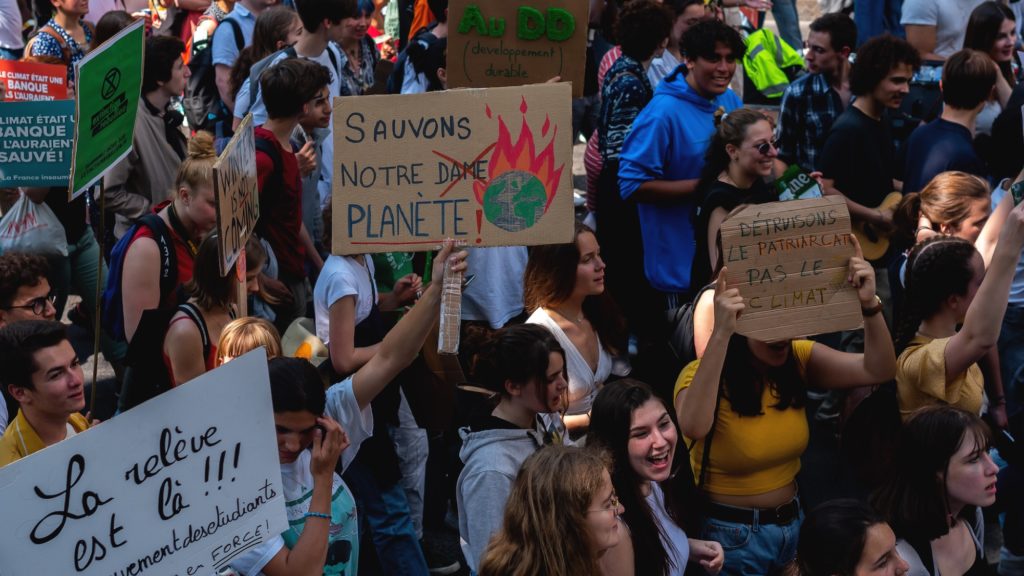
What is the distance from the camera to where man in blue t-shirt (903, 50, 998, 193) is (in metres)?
6.07

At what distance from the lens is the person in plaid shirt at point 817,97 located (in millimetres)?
6992

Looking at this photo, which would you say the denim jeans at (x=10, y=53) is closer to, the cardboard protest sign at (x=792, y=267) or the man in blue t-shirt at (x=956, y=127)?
the man in blue t-shirt at (x=956, y=127)

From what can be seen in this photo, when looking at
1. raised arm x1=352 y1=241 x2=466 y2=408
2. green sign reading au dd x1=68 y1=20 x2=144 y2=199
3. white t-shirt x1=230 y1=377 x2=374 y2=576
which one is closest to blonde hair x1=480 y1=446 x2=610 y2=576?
white t-shirt x1=230 y1=377 x2=374 y2=576

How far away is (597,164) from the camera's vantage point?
677 cm

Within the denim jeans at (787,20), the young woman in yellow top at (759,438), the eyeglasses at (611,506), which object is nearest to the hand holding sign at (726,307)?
the young woman in yellow top at (759,438)

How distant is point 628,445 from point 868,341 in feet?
3.17

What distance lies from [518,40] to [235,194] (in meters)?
2.06

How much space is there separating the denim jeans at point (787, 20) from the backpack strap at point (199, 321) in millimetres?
8240

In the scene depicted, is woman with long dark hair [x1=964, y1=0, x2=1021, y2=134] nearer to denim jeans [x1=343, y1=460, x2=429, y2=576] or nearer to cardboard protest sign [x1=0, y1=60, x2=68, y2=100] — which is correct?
denim jeans [x1=343, y1=460, x2=429, y2=576]

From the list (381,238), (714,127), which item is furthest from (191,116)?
(381,238)

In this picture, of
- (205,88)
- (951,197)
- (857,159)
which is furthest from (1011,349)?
(205,88)

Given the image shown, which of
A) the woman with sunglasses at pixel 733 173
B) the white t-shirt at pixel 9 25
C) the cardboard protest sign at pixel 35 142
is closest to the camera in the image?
the cardboard protest sign at pixel 35 142

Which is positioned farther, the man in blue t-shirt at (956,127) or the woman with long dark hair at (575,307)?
the man in blue t-shirt at (956,127)

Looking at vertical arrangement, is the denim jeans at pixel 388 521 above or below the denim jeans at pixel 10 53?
below
